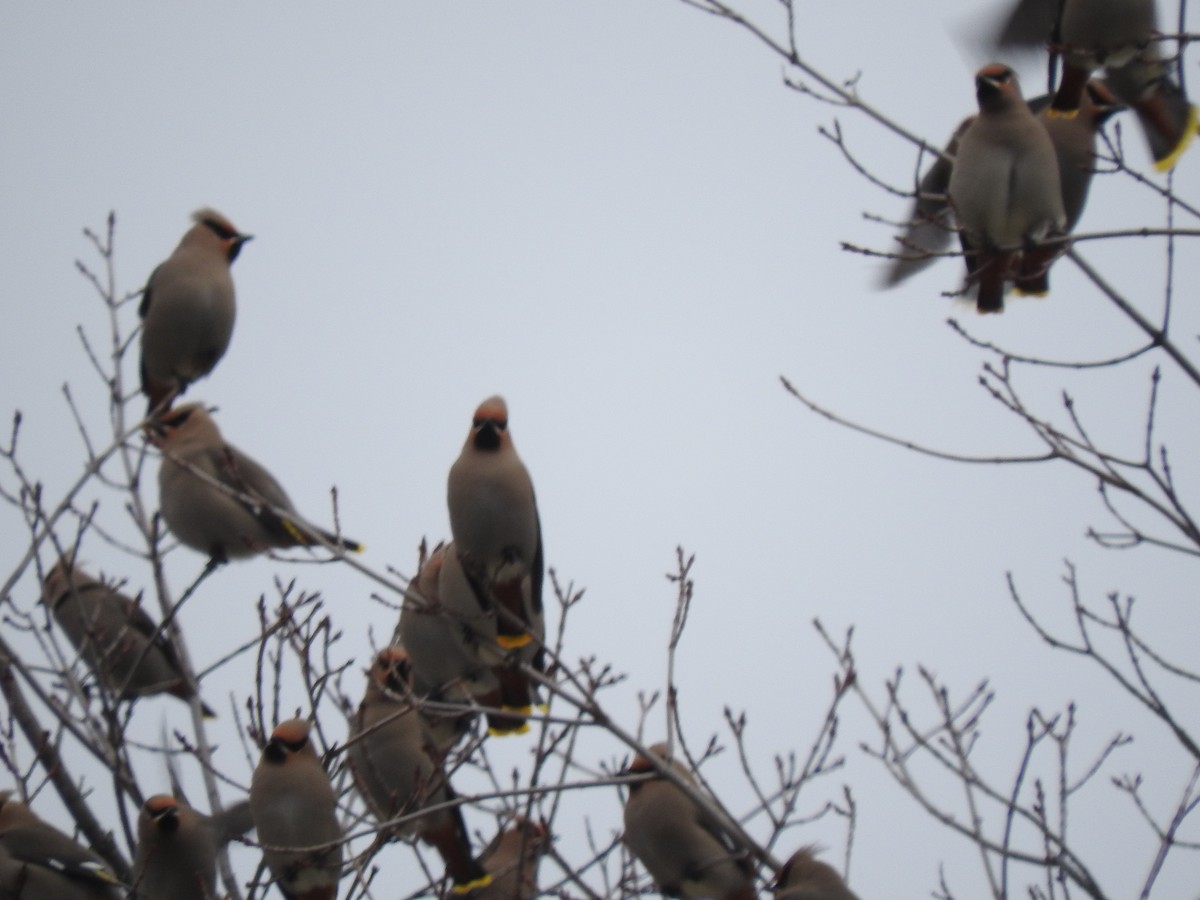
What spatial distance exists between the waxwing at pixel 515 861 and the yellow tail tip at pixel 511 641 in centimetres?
55

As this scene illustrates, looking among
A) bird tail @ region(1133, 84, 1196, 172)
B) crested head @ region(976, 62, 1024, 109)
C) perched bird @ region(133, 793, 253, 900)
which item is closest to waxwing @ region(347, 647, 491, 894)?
perched bird @ region(133, 793, 253, 900)

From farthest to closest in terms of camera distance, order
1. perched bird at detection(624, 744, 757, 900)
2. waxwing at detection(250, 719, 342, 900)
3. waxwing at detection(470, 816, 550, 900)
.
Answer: perched bird at detection(624, 744, 757, 900) → waxwing at detection(250, 719, 342, 900) → waxwing at detection(470, 816, 550, 900)

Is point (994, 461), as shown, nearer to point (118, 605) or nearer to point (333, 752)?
point (333, 752)

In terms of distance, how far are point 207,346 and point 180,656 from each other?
2.06 metres

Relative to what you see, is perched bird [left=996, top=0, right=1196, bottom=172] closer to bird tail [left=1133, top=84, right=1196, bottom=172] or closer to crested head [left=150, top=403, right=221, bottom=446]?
bird tail [left=1133, top=84, right=1196, bottom=172]

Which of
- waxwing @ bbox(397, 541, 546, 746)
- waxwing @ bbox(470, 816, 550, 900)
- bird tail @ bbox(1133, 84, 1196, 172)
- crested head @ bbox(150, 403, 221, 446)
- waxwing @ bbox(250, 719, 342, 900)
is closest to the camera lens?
waxwing @ bbox(470, 816, 550, 900)

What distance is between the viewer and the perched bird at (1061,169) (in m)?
5.52

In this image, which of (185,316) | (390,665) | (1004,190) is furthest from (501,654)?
(185,316)

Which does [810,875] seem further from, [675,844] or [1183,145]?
[1183,145]

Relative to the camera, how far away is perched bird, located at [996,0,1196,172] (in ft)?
14.8

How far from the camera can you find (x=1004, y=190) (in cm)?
481

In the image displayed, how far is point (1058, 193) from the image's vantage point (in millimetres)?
4926

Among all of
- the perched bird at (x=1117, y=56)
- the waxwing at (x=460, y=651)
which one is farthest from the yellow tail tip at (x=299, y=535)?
the perched bird at (x=1117, y=56)

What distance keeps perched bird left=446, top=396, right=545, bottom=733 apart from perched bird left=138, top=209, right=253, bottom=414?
7.17 feet
